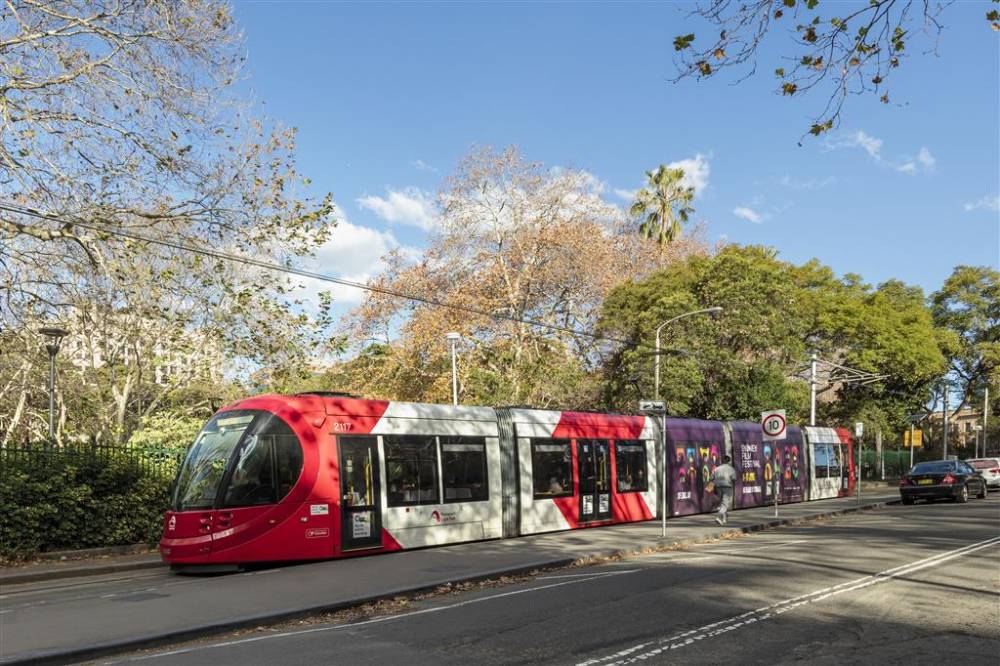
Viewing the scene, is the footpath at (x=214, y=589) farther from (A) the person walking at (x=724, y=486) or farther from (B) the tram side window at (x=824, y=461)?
(B) the tram side window at (x=824, y=461)

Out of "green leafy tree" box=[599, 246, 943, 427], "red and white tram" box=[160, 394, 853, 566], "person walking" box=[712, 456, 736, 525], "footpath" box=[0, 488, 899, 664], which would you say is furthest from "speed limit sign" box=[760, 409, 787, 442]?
"green leafy tree" box=[599, 246, 943, 427]

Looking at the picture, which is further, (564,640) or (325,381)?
(325,381)

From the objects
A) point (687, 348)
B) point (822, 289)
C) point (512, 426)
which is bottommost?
point (512, 426)

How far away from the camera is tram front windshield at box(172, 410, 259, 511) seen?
44.1 feet

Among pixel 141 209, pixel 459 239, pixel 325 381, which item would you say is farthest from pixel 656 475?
pixel 325 381

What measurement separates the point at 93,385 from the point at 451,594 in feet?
58.9

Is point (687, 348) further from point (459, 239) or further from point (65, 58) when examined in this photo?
point (65, 58)

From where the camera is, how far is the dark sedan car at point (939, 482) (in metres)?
28.2

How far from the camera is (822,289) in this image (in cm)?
4391

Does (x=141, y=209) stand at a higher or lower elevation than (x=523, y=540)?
higher

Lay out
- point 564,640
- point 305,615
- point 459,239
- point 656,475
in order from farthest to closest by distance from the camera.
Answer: point 459,239 < point 656,475 < point 305,615 < point 564,640

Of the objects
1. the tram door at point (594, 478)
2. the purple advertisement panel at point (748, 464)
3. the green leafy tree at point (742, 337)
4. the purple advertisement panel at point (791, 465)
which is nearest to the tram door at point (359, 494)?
the tram door at point (594, 478)

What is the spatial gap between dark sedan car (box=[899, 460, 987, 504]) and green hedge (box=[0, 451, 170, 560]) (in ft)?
79.8

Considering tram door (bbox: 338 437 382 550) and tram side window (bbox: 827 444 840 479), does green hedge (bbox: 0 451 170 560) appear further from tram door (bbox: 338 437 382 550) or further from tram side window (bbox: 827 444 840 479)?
tram side window (bbox: 827 444 840 479)
